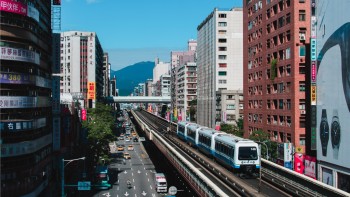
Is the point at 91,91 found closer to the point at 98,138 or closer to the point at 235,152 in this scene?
the point at 98,138

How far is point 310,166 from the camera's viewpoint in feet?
187

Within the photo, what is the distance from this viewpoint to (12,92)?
148ft

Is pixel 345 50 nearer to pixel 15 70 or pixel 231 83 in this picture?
pixel 15 70

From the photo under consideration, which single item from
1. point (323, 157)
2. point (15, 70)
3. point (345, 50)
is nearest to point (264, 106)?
point (323, 157)

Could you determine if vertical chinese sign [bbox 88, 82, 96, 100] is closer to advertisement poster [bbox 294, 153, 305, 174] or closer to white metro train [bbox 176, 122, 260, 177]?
white metro train [bbox 176, 122, 260, 177]

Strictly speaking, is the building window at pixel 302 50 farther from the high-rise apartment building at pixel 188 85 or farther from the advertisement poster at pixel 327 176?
the high-rise apartment building at pixel 188 85

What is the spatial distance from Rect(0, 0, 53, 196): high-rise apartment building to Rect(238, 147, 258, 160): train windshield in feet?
75.2

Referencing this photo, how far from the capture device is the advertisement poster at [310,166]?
5581 cm

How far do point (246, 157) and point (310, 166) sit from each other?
1530cm

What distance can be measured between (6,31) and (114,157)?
74.1 m

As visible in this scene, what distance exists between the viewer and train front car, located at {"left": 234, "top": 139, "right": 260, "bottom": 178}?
45.9 meters

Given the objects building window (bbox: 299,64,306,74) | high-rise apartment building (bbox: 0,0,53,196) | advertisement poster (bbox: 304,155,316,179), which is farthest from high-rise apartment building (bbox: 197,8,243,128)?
high-rise apartment building (bbox: 0,0,53,196)

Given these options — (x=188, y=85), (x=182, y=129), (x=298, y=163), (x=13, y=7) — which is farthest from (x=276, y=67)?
(x=188, y=85)

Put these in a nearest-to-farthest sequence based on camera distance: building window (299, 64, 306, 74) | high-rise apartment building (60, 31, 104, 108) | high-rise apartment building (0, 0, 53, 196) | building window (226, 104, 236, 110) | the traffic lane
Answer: high-rise apartment building (0, 0, 53, 196), building window (299, 64, 306, 74), the traffic lane, building window (226, 104, 236, 110), high-rise apartment building (60, 31, 104, 108)
